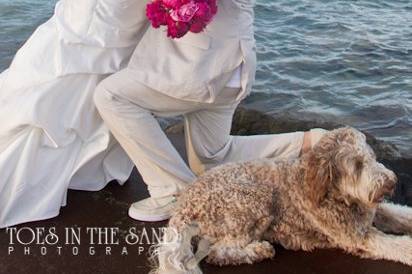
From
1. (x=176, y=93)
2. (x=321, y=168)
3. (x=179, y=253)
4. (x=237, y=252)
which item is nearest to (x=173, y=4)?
(x=176, y=93)

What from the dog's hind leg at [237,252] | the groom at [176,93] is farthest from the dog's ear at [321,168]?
the groom at [176,93]

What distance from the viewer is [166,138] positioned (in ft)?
14.9

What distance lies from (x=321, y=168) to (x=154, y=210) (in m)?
1.24

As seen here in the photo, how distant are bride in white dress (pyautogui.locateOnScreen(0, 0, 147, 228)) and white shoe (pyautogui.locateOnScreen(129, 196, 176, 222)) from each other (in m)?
0.54

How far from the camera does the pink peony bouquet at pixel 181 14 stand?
3.85 meters

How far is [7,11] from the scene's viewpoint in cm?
1133

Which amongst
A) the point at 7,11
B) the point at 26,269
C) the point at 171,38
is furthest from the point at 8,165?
the point at 7,11

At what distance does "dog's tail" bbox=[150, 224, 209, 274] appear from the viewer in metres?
3.72

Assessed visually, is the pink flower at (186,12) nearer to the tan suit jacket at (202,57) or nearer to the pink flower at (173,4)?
the pink flower at (173,4)

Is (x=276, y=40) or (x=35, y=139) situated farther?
(x=276, y=40)

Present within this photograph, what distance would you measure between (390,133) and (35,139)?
13.5ft

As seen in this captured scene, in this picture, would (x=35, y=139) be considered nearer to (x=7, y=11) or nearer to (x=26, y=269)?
(x=26, y=269)

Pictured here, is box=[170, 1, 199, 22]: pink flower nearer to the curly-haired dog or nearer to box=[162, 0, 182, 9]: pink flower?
box=[162, 0, 182, 9]: pink flower

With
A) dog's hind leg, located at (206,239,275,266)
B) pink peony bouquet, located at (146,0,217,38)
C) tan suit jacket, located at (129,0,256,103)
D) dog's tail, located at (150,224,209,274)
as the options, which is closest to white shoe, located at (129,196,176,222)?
dog's tail, located at (150,224,209,274)
